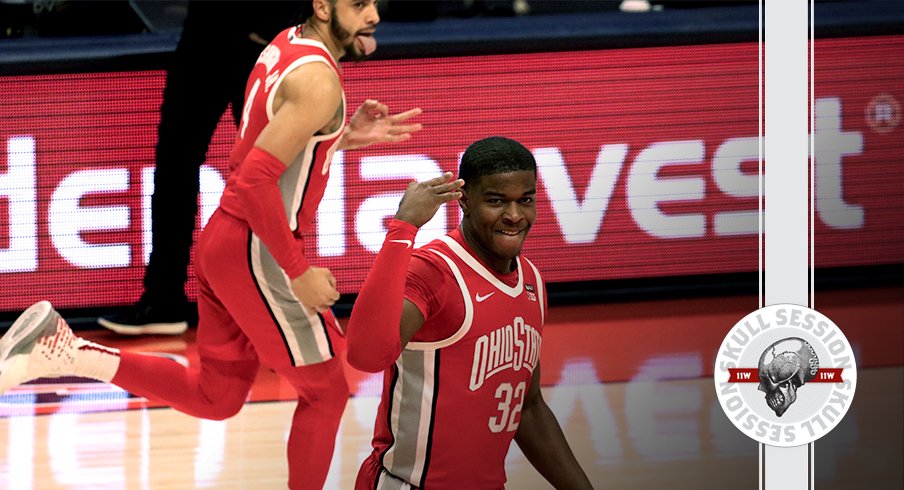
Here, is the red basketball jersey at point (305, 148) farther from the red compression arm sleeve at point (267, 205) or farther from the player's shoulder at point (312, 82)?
the red compression arm sleeve at point (267, 205)

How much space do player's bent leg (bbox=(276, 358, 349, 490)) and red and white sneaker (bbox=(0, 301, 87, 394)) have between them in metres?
0.64

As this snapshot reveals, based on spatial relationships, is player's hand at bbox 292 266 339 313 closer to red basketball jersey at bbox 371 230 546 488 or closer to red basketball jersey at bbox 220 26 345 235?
red basketball jersey at bbox 220 26 345 235

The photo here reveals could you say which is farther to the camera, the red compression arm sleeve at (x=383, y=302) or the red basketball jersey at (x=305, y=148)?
the red basketball jersey at (x=305, y=148)

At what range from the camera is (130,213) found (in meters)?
5.78

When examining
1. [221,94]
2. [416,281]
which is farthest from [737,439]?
[221,94]

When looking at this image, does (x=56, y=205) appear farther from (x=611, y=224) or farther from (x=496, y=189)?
(x=496, y=189)

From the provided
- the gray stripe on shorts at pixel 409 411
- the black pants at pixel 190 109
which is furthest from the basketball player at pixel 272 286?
the black pants at pixel 190 109

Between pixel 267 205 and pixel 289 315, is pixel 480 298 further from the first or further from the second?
pixel 289 315

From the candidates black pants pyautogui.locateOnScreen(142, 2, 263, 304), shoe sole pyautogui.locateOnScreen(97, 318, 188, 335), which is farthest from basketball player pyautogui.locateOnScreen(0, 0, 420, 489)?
shoe sole pyautogui.locateOnScreen(97, 318, 188, 335)

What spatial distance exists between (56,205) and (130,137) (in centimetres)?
47

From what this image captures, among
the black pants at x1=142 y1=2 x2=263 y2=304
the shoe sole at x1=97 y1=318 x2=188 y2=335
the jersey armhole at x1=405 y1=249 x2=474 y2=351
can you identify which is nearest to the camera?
the jersey armhole at x1=405 y1=249 x2=474 y2=351

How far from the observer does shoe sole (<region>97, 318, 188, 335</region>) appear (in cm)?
569

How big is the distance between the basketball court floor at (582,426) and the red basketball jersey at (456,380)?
1.20 meters

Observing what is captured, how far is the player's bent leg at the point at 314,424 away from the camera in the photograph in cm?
328
